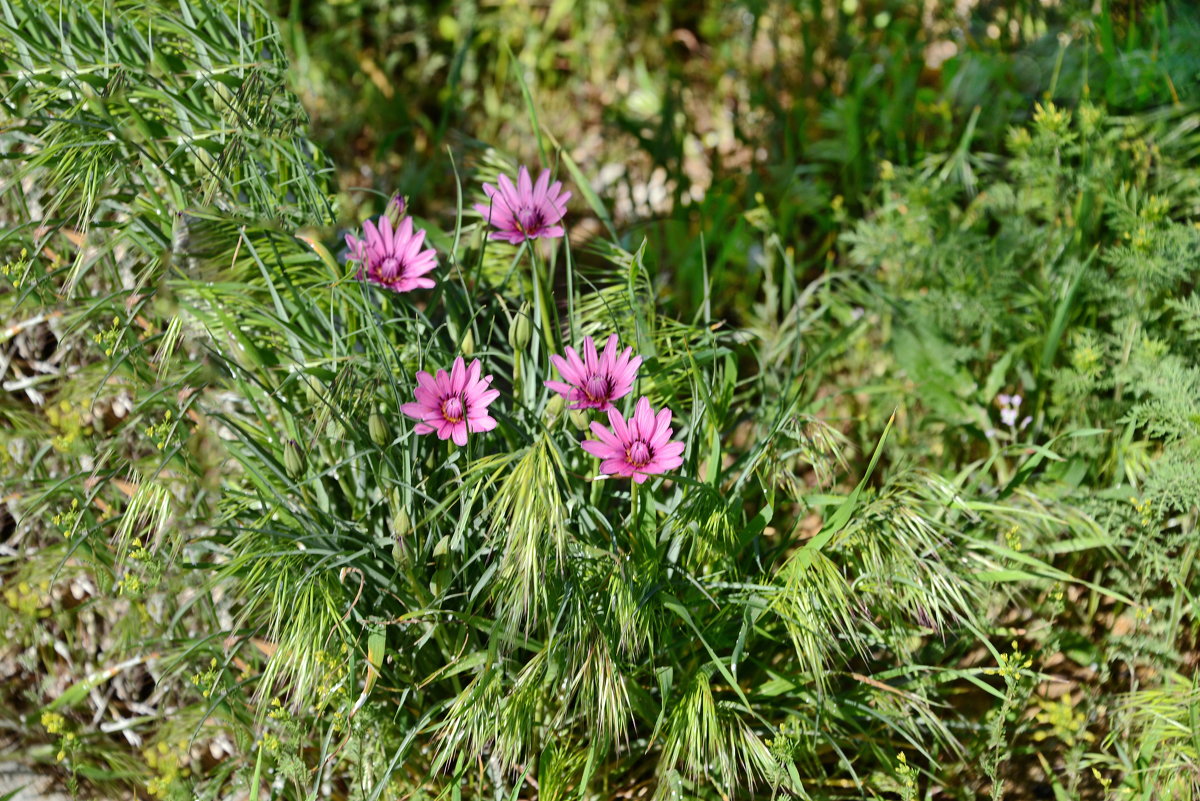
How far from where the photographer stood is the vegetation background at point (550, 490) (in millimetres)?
1504

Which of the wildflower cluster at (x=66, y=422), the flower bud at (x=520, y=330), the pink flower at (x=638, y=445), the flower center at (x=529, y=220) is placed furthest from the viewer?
the wildflower cluster at (x=66, y=422)

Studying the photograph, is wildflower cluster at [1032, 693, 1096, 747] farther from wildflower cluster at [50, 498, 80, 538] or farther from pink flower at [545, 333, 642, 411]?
wildflower cluster at [50, 498, 80, 538]

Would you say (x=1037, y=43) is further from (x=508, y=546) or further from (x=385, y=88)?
(x=508, y=546)

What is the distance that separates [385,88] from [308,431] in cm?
181

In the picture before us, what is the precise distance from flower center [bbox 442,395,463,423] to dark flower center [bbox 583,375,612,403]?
18 centimetres

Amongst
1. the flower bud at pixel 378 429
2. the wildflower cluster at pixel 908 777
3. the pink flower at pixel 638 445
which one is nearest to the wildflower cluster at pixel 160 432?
the flower bud at pixel 378 429

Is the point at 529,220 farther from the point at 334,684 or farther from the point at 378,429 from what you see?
the point at 334,684

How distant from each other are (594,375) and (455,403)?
0.66 feet

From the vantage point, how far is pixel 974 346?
2195mm

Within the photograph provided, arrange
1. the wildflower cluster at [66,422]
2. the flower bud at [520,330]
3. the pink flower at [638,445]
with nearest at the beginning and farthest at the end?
the pink flower at [638,445], the flower bud at [520,330], the wildflower cluster at [66,422]

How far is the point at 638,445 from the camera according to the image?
1.42m

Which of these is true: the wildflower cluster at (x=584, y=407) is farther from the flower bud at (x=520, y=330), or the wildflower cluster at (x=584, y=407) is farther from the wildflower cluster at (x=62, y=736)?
the wildflower cluster at (x=62, y=736)

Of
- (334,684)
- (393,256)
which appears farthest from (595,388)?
(334,684)

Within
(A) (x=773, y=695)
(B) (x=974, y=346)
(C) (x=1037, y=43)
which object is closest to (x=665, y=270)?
(B) (x=974, y=346)
